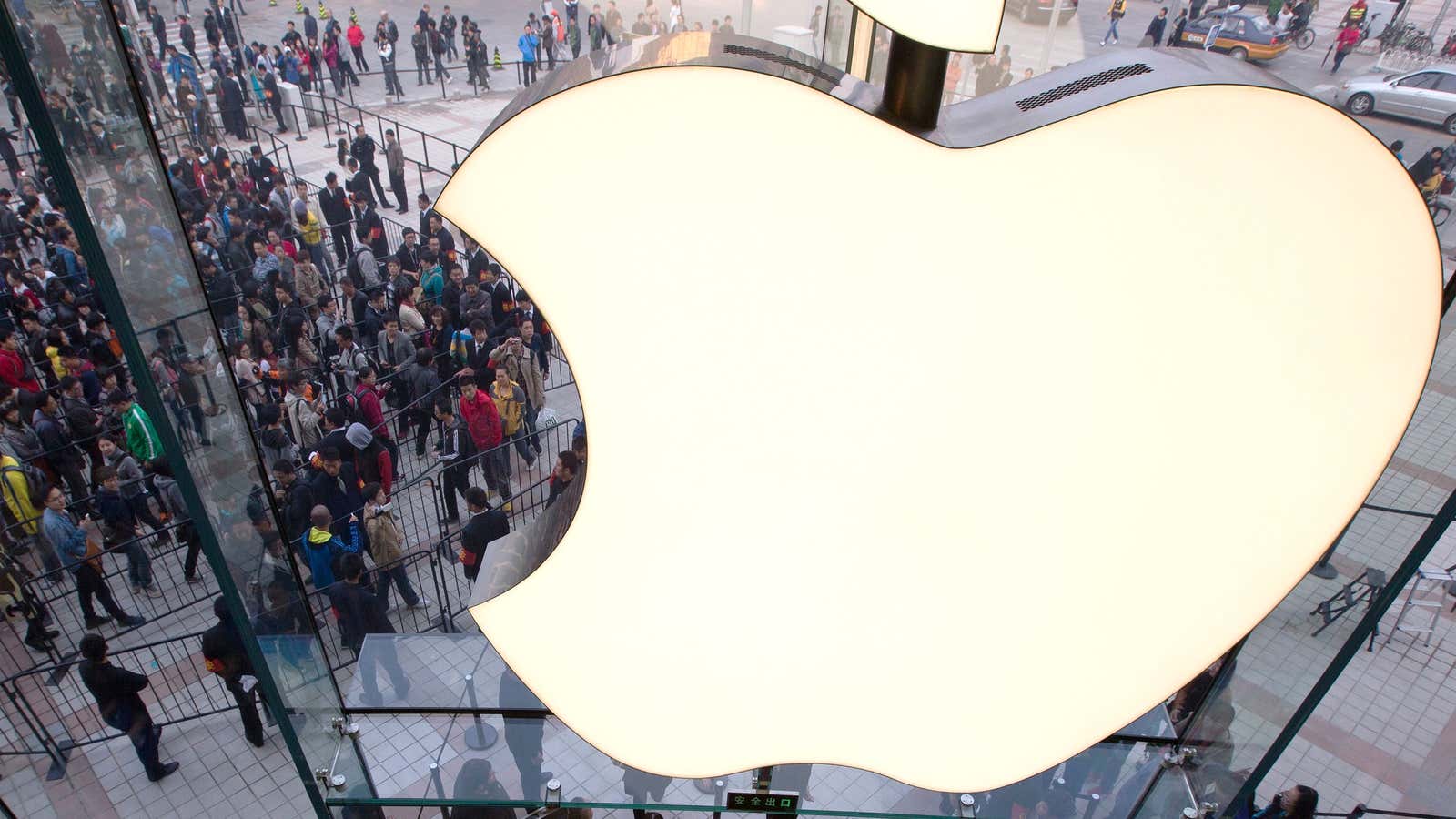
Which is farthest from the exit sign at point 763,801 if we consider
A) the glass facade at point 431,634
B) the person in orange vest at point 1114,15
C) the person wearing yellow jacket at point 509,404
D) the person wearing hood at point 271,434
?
the person wearing hood at point 271,434

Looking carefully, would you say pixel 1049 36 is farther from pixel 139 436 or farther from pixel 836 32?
pixel 139 436

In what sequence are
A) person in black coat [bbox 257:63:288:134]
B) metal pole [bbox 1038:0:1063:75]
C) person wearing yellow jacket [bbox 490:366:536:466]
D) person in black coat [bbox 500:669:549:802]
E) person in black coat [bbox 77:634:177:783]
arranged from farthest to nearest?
person in black coat [bbox 257:63:288:134] → person wearing yellow jacket [bbox 490:366:536:466] → person in black coat [bbox 77:634:177:783] → metal pole [bbox 1038:0:1063:75] → person in black coat [bbox 500:669:549:802]

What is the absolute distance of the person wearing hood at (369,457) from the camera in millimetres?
7234

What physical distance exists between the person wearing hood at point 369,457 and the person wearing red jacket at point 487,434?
72 centimetres

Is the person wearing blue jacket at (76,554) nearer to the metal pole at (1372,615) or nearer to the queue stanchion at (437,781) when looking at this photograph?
the queue stanchion at (437,781)

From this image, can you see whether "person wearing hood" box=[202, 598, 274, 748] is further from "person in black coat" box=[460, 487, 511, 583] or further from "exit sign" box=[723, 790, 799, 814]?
"exit sign" box=[723, 790, 799, 814]

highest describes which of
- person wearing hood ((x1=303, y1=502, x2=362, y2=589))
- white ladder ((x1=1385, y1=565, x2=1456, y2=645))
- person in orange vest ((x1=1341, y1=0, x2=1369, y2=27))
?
person in orange vest ((x1=1341, y1=0, x2=1369, y2=27))

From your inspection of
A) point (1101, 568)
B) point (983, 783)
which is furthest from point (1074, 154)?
point (983, 783)

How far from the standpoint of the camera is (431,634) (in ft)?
12.6

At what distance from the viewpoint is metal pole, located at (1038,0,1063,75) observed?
12.1 ft

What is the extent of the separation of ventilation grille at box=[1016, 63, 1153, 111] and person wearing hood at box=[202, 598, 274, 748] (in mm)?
5579

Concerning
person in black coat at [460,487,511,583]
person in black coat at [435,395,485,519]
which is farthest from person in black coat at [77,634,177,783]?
person in black coat at [435,395,485,519]

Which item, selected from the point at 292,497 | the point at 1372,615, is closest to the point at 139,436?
the point at 292,497

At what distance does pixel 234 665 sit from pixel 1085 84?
19.8 ft
